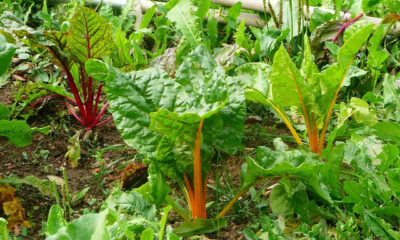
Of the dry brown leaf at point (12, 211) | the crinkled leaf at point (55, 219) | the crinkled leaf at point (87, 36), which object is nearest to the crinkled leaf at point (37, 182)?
the dry brown leaf at point (12, 211)

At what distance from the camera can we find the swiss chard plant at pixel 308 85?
2.05m

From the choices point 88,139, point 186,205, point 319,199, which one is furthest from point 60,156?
point 319,199

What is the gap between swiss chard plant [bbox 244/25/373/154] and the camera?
2053mm

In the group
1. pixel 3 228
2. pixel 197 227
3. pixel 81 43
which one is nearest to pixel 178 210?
pixel 197 227

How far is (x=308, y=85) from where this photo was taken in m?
2.13

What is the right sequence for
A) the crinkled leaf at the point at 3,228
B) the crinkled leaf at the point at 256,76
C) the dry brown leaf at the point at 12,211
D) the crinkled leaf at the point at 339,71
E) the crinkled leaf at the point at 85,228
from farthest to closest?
the crinkled leaf at the point at 256,76, the crinkled leaf at the point at 339,71, the dry brown leaf at the point at 12,211, the crinkled leaf at the point at 3,228, the crinkled leaf at the point at 85,228

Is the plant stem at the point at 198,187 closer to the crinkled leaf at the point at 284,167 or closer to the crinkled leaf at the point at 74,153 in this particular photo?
the crinkled leaf at the point at 284,167

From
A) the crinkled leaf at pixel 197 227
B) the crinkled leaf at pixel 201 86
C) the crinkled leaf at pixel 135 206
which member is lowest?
the crinkled leaf at pixel 197 227

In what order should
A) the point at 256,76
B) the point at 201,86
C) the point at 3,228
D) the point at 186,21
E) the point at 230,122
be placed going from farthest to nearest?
the point at 186,21, the point at 256,76, the point at 230,122, the point at 201,86, the point at 3,228

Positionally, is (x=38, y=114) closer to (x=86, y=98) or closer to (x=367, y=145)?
(x=86, y=98)

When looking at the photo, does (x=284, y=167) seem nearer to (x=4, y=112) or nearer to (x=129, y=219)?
(x=129, y=219)

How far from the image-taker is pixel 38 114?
2719 mm

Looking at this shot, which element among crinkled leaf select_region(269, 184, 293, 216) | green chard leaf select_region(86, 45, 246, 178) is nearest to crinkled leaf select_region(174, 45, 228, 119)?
green chard leaf select_region(86, 45, 246, 178)

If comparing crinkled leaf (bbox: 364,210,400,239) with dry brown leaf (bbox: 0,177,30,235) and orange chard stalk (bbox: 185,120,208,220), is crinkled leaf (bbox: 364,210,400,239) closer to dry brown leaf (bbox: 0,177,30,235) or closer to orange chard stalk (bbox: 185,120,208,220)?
orange chard stalk (bbox: 185,120,208,220)
